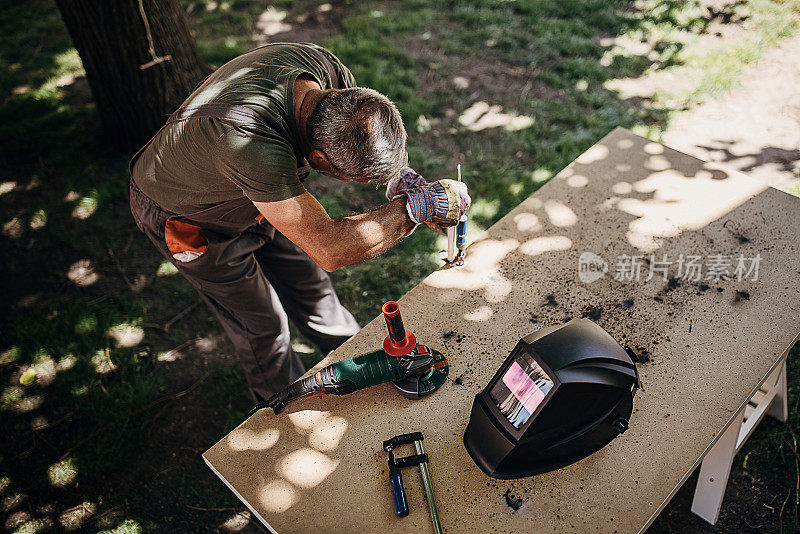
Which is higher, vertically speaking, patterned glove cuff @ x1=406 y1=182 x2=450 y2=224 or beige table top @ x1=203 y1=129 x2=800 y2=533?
patterned glove cuff @ x1=406 y1=182 x2=450 y2=224

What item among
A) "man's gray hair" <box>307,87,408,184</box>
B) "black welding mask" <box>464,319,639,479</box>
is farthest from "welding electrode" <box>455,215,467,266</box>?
"black welding mask" <box>464,319,639,479</box>

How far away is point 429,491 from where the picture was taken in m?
1.53

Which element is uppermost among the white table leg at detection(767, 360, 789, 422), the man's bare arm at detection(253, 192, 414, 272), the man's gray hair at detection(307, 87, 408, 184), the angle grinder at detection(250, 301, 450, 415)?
the man's gray hair at detection(307, 87, 408, 184)

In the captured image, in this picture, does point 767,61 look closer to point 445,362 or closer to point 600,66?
point 600,66

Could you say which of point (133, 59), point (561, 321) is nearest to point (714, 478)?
point (561, 321)

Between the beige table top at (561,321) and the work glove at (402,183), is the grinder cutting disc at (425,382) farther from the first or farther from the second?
the work glove at (402,183)

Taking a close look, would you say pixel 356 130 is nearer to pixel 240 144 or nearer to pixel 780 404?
pixel 240 144

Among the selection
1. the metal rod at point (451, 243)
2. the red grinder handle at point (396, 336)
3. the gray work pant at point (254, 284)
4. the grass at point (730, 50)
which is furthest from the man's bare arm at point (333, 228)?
the grass at point (730, 50)

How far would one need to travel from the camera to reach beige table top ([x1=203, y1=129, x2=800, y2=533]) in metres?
1.52

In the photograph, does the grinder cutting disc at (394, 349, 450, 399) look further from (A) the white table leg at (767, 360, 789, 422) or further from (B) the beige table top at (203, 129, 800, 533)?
(A) the white table leg at (767, 360, 789, 422)

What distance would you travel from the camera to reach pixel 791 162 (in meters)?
3.64

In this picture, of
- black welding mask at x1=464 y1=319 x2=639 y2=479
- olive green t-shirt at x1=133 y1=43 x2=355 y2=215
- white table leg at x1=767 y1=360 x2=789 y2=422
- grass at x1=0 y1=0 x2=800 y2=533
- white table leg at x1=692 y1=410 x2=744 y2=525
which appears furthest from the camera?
grass at x1=0 y1=0 x2=800 y2=533

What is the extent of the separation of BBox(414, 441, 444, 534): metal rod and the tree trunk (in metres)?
3.07

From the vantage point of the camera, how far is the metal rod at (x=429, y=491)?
4.82ft
